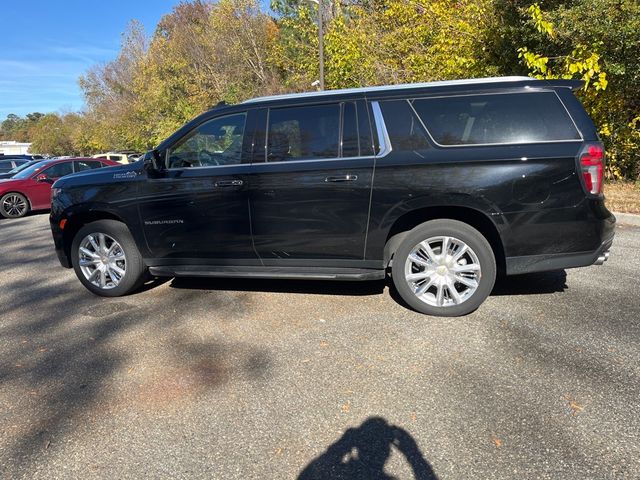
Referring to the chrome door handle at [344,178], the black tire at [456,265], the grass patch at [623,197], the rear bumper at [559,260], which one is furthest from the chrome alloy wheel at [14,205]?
the grass patch at [623,197]

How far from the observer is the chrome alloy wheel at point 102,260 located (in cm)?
483

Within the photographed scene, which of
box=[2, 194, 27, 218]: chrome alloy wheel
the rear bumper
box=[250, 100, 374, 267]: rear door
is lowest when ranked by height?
box=[2, 194, 27, 218]: chrome alloy wheel

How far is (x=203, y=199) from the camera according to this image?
437cm

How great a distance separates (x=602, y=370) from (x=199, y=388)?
8.85 feet

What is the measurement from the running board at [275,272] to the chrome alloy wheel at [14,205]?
9.56 meters

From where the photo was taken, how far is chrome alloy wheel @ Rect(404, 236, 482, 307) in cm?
394

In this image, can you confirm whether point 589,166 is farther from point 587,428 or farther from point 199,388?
point 199,388

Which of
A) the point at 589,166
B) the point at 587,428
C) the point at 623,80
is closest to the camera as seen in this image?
the point at 587,428

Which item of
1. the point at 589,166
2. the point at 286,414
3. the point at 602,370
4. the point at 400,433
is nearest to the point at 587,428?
the point at 602,370

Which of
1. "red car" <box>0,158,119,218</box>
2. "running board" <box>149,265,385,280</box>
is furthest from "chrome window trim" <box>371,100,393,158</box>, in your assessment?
"red car" <box>0,158,119,218</box>

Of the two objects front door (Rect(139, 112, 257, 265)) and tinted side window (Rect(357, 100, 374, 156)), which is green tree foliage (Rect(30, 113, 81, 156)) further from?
tinted side window (Rect(357, 100, 374, 156))

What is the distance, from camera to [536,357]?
10.8 feet

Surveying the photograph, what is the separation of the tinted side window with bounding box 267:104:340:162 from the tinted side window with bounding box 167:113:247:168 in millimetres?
334

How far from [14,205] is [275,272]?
1080 centimetres
